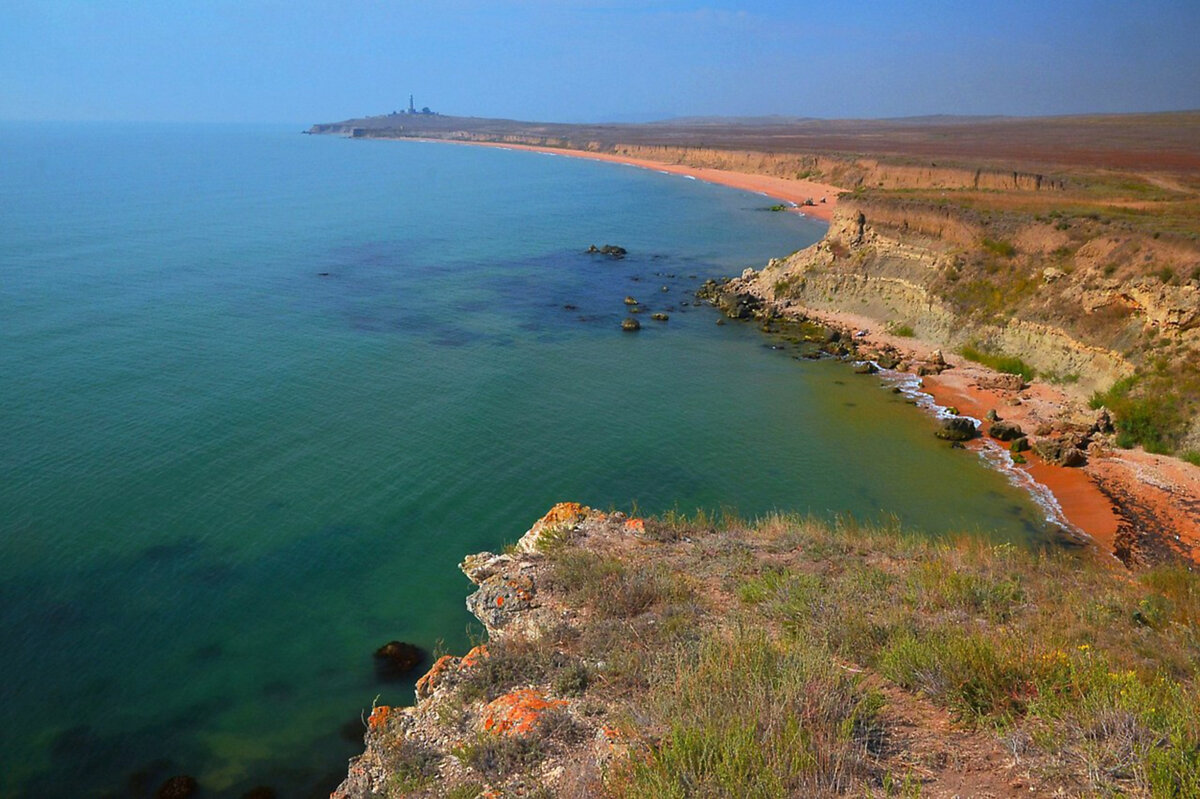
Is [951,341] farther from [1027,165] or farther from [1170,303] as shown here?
[1027,165]

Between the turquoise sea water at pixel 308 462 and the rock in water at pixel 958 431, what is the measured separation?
2.29 ft

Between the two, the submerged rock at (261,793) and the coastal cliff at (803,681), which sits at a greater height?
the coastal cliff at (803,681)

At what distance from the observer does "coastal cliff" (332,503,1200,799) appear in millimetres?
6410

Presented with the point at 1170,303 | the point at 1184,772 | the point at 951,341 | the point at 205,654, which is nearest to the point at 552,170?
the point at 951,341

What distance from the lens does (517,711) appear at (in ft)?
30.1

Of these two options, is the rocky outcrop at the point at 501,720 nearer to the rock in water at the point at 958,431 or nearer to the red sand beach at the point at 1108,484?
the red sand beach at the point at 1108,484

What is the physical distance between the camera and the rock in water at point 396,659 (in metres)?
14.8

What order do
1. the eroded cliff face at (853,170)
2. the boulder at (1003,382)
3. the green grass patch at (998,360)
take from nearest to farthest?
1. the boulder at (1003,382)
2. the green grass patch at (998,360)
3. the eroded cliff face at (853,170)

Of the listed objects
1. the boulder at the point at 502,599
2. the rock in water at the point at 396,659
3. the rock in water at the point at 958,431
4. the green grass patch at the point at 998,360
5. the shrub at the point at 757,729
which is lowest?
the rock in water at the point at 396,659

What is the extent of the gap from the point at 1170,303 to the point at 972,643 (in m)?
25.0

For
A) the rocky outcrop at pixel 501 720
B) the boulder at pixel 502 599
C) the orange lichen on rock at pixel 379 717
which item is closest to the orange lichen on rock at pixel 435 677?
the rocky outcrop at pixel 501 720

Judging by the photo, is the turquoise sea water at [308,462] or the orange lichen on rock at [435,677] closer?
the orange lichen on rock at [435,677]

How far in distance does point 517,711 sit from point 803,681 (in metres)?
3.71

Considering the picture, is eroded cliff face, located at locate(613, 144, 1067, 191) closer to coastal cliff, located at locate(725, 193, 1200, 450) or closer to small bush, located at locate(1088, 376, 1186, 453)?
coastal cliff, located at locate(725, 193, 1200, 450)
